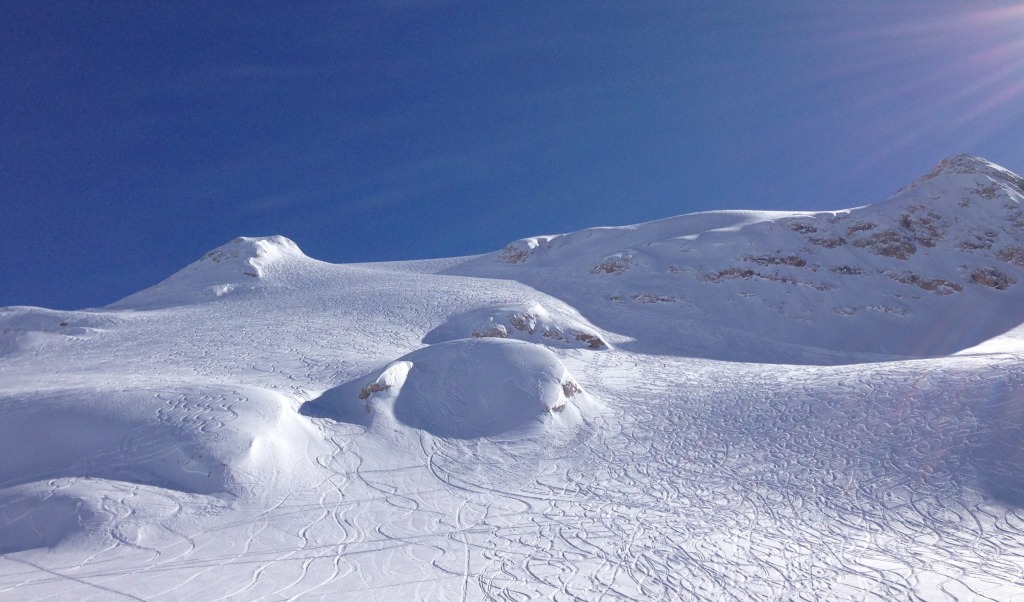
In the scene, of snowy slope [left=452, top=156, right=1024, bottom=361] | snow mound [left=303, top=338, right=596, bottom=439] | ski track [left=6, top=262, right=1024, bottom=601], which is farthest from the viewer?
snowy slope [left=452, top=156, right=1024, bottom=361]

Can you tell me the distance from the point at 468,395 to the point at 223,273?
99.5ft

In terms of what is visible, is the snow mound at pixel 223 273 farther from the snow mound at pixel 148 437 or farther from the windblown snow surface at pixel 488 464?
the snow mound at pixel 148 437

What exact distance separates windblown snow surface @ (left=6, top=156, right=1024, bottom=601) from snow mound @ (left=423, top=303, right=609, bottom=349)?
0.15 metres

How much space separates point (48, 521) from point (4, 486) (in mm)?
1910

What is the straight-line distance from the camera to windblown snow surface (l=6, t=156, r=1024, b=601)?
28.9ft

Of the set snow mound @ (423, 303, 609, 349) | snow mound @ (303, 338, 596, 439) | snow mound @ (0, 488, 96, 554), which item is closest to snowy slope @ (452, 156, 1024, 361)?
snow mound @ (423, 303, 609, 349)

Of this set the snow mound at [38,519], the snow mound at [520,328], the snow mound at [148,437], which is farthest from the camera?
the snow mound at [520,328]

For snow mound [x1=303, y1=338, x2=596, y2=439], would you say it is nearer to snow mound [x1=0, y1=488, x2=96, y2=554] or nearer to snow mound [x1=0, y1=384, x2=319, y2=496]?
snow mound [x1=0, y1=384, x2=319, y2=496]

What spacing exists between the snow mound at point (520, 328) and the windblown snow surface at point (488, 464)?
15 cm

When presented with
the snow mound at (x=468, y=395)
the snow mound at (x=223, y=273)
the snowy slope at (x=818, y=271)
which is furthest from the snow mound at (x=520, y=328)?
the snow mound at (x=223, y=273)

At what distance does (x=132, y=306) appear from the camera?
37.1m

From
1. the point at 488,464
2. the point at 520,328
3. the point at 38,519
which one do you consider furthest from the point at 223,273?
the point at 38,519

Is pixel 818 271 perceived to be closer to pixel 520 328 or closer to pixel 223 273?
pixel 520 328

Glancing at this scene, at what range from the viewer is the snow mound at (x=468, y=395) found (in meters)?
15.2
